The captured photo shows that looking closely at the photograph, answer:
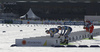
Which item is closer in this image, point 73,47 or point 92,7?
point 73,47

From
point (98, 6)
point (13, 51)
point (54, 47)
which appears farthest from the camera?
point (98, 6)

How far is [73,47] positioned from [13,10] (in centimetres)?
8057

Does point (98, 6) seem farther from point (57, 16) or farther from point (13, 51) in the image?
point (13, 51)

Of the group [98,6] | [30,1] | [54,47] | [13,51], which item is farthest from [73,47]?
[30,1]

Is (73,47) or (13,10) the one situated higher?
(73,47)

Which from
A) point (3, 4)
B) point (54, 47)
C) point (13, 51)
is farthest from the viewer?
point (3, 4)

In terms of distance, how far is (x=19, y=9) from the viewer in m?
100

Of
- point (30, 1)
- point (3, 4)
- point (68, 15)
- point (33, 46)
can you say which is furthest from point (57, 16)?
point (33, 46)

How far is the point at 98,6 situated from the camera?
94.4 meters

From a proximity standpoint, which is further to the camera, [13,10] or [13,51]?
[13,10]

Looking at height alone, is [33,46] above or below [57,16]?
above

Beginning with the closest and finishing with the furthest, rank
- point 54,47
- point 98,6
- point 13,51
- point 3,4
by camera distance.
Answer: point 13,51 → point 54,47 → point 98,6 → point 3,4

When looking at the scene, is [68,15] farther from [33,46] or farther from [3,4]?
[33,46]

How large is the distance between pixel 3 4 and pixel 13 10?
437cm
